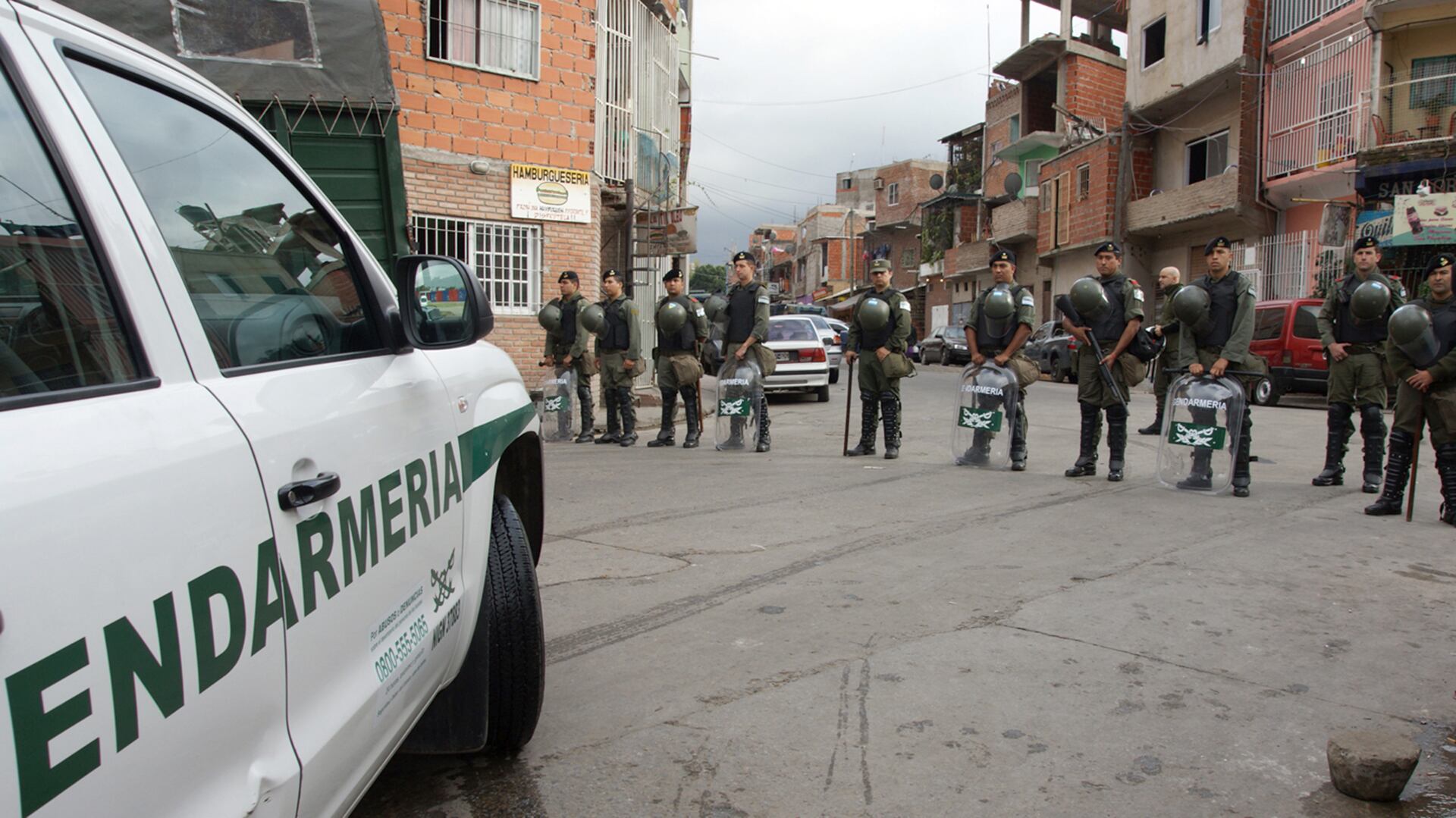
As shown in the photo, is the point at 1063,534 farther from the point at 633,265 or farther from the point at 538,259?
the point at 633,265

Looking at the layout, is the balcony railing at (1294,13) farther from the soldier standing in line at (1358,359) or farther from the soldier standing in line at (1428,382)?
Result: the soldier standing in line at (1428,382)

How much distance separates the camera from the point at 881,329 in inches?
391

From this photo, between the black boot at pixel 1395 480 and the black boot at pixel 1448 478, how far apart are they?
182 mm

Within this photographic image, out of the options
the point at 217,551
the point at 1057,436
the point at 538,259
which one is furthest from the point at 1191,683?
the point at 538,259

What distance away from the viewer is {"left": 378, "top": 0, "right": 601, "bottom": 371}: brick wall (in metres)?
14.2

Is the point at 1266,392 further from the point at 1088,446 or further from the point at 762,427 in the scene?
the point at 762,427

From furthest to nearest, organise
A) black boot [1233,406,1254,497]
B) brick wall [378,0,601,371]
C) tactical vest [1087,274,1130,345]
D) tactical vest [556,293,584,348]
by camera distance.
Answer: brick wall [378,0,601,371] < tactical vest [556,293,584,348] < tactical vest [1087,274,1130,345] < black boot [1233,406,1254,497]

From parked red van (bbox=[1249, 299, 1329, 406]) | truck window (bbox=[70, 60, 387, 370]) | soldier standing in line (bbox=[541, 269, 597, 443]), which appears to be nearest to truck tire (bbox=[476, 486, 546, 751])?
truck window (bbox=[70, 60, 387, 370])

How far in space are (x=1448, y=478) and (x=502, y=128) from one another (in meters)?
12.2

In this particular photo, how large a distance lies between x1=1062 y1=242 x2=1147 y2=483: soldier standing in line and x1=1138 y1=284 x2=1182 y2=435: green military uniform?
1.42 feet

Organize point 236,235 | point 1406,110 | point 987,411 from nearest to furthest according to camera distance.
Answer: point 236,235 < point 987,411 < point 1406,110

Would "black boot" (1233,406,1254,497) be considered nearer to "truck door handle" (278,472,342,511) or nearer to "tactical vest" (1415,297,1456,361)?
"tactical vest" (1415,297,1456,361)

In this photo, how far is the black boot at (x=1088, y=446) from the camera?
884 cm

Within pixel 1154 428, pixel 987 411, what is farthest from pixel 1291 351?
pixel 987 411
